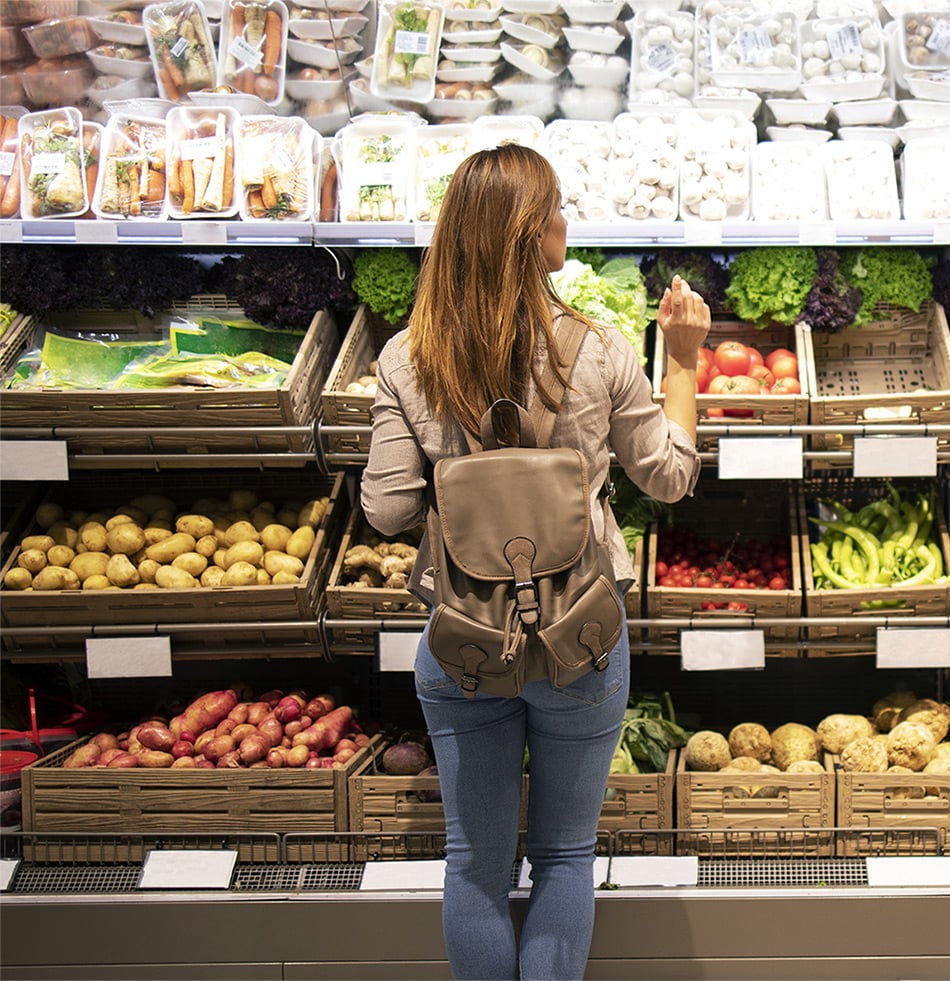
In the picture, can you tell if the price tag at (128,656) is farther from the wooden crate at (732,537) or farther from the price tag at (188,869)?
the wooden crate at (732,537)

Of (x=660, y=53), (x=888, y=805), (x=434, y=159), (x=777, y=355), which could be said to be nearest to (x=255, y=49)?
(x=434, y=159)

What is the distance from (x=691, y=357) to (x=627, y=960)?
61.0 inches

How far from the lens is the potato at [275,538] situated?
132 inches

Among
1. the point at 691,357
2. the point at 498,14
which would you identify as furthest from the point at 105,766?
the point at 498,14

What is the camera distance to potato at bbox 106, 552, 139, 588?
10.6ft

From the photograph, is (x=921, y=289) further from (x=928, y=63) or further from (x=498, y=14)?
(x=498, y=14)

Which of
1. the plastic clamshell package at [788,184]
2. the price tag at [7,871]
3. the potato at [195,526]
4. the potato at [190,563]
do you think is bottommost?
the price tag at [7,871]

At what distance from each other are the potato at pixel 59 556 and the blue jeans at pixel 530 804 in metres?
1.49

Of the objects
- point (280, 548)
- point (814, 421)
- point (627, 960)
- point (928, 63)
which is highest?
point (928, 63)

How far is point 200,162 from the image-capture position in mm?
3223

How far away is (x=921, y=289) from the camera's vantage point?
3.29 m

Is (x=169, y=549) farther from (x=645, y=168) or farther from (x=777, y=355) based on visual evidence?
(x=777, y=355)

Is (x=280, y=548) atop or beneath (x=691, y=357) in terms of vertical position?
beneath

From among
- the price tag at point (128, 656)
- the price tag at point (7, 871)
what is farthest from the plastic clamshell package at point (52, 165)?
the price tag at point (7, 871)
